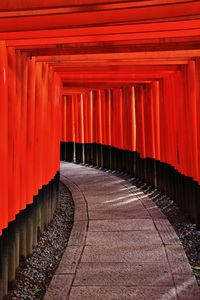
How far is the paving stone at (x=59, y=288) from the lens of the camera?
5.10 meters

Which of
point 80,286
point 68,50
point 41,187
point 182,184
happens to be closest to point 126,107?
point 182,184

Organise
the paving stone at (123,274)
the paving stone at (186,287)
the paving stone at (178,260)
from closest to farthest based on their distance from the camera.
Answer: the paving stone at (186,287) < the paving stone at (123,274) < the paving stone at (178,260)

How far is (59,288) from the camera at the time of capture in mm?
5328

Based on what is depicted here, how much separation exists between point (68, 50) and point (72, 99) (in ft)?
49.1

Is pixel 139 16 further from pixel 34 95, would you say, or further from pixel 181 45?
pixel 34 95

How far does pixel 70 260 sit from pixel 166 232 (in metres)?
2.14

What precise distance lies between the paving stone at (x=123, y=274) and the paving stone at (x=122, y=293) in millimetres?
146

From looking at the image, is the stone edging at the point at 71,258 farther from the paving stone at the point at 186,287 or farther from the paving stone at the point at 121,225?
the paving stone at the point at 186,287

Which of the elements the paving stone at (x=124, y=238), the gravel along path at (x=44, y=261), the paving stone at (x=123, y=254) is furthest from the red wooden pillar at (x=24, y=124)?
the paving stone at (x=124, y=238)

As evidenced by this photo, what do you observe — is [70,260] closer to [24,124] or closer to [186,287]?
[186,287]

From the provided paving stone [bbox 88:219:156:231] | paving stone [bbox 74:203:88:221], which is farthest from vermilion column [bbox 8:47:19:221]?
paving stone [bbox 74:203:88:221]

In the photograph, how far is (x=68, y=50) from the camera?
668 cm

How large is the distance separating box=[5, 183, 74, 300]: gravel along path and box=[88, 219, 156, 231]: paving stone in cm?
54

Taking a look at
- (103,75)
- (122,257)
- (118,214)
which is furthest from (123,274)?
(103,75)
